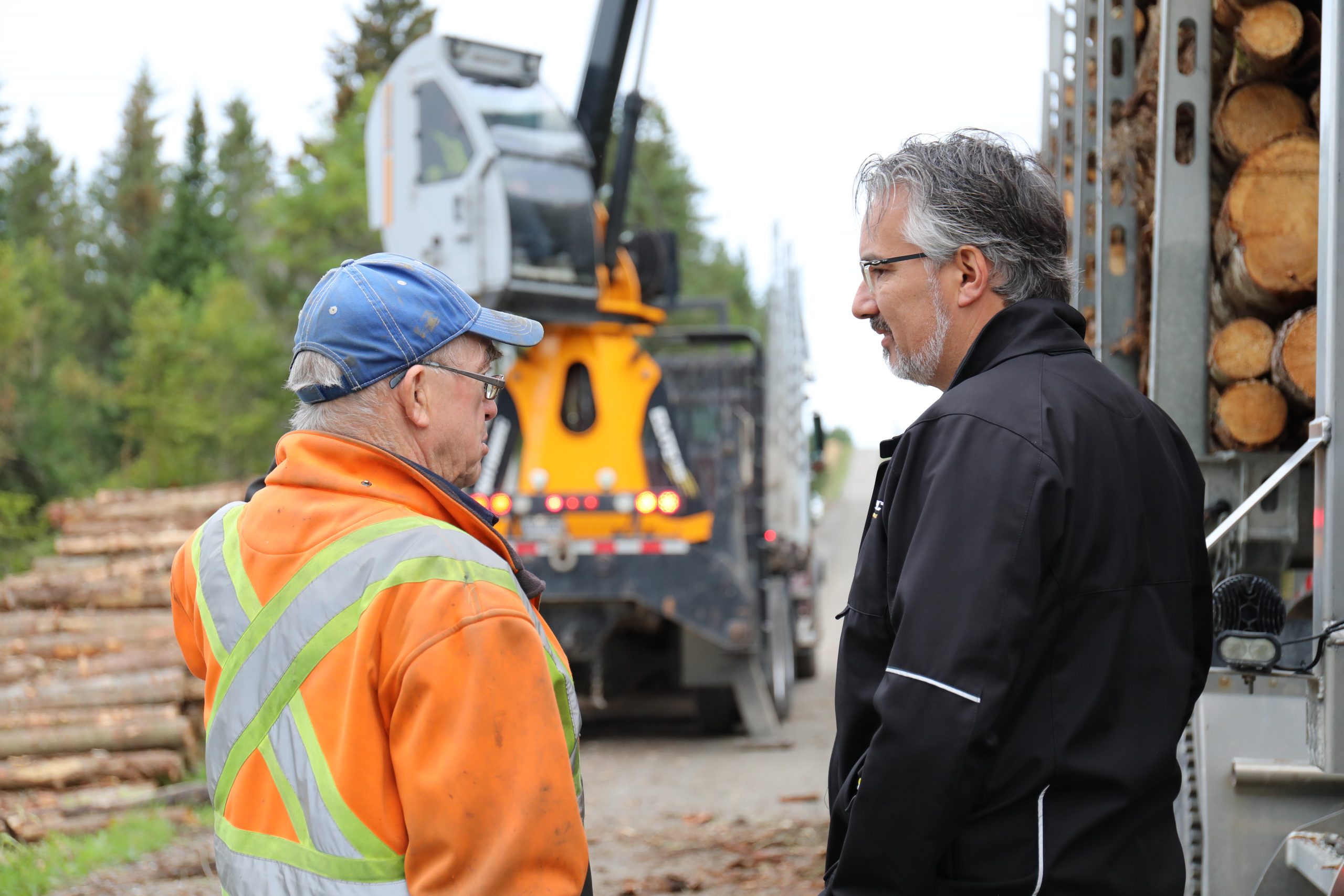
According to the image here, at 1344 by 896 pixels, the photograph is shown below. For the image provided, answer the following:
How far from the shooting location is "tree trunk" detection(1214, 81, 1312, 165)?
12.9 ft

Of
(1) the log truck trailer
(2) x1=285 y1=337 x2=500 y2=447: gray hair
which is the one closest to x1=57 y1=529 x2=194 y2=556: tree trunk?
(1) the log truck trailer

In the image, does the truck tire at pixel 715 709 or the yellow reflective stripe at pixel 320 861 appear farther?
the truck tire at pixel 715 709

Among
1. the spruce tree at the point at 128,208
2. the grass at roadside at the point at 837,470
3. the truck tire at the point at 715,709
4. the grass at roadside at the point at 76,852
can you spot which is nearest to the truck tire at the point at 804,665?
the truck tire at the point at 715,709

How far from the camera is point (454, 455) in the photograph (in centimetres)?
218

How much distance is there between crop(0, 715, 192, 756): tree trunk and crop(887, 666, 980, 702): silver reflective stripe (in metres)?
6.28

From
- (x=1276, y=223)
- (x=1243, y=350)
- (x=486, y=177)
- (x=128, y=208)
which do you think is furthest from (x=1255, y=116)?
(x=128, y=208)

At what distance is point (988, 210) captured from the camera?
7.57 ft

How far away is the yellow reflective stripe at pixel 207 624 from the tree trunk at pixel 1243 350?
9.75 ft

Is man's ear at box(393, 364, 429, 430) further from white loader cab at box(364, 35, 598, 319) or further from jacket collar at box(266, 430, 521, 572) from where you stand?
white loader cab at box(364, 35, 598, 319)

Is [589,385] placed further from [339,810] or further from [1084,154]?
[339,810]

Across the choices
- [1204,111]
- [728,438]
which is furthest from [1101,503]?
[728,438]

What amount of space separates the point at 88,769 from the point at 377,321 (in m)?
5.92

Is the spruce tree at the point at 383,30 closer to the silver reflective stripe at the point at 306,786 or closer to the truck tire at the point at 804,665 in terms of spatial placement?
the truck tire at the point at 804,665

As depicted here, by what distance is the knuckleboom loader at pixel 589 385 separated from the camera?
29.2 ft
